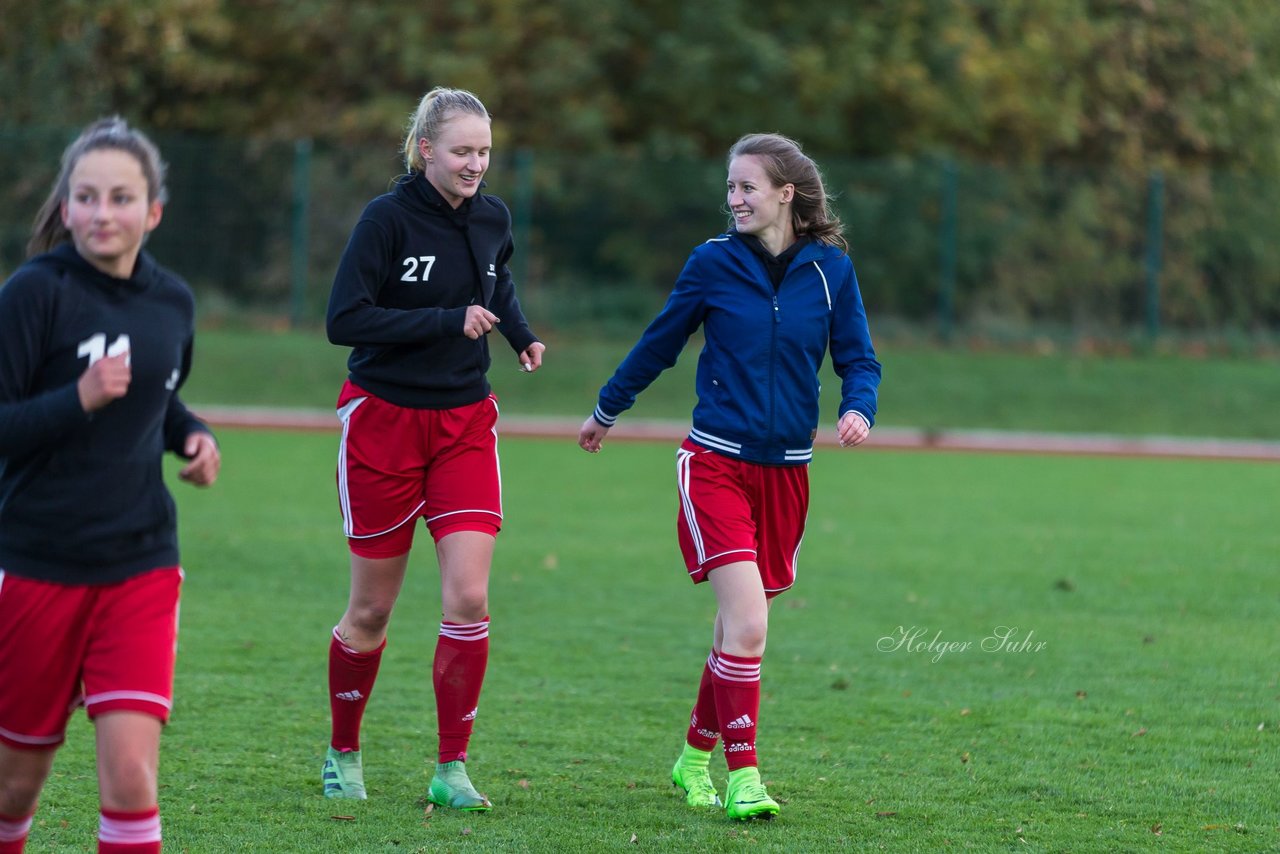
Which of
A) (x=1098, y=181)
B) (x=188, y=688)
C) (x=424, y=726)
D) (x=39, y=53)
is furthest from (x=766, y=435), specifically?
(x=39, y=53)

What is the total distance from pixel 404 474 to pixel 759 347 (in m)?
1.22

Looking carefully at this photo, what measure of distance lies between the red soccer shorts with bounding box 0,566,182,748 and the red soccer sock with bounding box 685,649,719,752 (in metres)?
2.15

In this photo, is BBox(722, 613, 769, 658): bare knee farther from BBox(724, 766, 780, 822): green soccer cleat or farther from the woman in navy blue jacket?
BBox(724, 766, 780, 822): green soccer cleat

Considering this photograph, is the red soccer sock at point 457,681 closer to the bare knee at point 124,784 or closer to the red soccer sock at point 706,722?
the red soccer sock at point 706,722

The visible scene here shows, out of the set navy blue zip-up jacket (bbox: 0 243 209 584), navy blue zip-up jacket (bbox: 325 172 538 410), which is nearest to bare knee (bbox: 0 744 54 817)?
navy blue zip-up jacket (bbox: 0 243 209 584)

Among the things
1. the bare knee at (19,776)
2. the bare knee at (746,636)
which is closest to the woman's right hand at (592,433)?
the bare knee at (746,636)

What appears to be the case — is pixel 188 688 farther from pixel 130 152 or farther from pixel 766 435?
pixel 130 152

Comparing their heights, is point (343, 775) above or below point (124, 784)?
below

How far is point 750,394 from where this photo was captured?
5.39 m

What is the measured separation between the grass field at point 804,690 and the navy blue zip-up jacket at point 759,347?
1.22 metres

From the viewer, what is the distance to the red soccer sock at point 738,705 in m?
5.24

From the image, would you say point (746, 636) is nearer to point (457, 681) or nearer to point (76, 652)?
point (457, 681)

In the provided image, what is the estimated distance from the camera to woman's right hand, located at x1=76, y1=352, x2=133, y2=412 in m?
3.55

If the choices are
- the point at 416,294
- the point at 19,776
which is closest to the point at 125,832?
the point at 19,776
